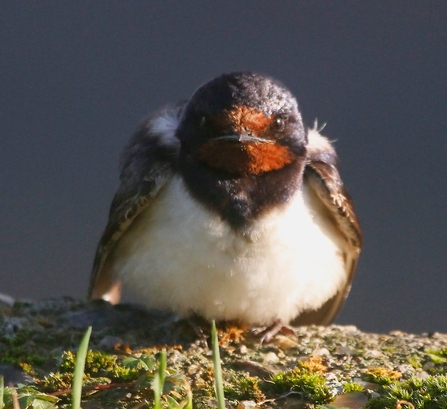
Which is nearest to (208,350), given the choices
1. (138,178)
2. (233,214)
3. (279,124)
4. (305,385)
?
(233,214)

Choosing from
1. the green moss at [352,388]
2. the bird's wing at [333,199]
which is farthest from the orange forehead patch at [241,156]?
the green moss at [352,388]

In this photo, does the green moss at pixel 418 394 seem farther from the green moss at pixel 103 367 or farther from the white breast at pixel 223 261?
the white breast at pixel 223 261

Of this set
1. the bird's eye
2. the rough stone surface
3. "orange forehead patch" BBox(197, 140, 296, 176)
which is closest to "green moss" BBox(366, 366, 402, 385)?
Answer: the rough stone surface

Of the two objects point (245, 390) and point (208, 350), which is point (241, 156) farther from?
point (245, 390)

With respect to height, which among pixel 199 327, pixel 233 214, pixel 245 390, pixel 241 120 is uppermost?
pixel 241 120

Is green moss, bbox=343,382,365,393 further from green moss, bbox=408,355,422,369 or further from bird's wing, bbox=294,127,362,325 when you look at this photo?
bird's wing, bbox=294,127,362,325

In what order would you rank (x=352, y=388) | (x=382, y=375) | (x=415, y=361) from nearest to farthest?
(x=352, y=388), (x=382, y=375), (x=415, y=361)

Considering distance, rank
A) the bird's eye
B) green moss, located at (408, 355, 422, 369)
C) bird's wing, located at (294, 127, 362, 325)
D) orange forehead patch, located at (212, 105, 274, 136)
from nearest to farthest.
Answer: green moss, located at (408, 355, 422, 369), orange forehead patch, located at (212, 105, 274, 136), the bird's eye, bird's wing, located at (294, 127, 362, 325)
